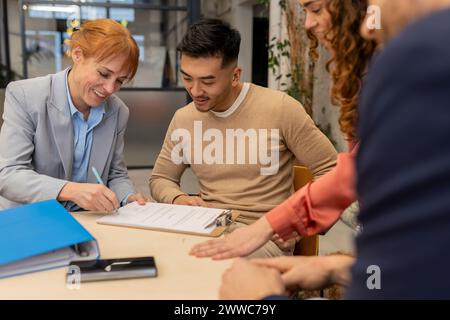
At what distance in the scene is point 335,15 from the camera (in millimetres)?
903

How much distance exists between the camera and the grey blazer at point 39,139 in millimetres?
1483

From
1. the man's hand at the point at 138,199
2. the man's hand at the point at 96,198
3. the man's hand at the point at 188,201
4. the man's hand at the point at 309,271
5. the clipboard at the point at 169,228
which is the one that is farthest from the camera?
the man's hand at the point at 188,201

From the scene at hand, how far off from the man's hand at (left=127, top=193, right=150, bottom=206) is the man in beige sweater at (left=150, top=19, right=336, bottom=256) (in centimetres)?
16

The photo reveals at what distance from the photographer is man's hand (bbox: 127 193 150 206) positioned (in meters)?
1.45

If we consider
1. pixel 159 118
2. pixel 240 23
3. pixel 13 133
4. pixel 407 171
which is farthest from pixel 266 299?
pixel 240 23

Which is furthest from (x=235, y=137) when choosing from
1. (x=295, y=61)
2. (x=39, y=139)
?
(x=295, y=61)

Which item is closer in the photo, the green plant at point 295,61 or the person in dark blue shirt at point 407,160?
the person in dark blue shirt at point 407,160

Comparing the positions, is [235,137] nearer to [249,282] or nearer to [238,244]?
[238,244]

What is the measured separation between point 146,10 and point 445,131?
17.9 feet

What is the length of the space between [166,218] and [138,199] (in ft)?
0.80

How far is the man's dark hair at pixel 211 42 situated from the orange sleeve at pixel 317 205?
763 millimetres

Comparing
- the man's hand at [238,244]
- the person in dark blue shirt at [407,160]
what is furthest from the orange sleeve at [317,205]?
the person in dark blue shirt at [407,160]

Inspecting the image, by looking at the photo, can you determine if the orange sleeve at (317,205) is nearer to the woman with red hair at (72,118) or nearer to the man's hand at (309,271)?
the man's hand at (309,271)

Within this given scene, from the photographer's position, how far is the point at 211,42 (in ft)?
5.46
